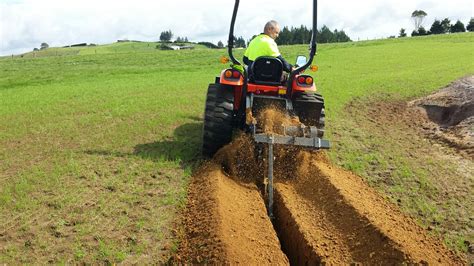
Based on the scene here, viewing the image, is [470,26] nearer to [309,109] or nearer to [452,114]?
[452,114]

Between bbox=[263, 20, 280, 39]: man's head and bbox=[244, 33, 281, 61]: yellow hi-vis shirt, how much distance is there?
0.07m

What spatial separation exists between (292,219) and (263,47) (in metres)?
2.95

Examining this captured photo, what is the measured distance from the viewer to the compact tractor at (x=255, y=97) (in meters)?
6.95

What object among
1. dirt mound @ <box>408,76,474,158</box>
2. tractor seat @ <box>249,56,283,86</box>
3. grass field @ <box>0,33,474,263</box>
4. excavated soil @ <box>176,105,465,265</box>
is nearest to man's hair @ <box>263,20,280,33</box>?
tractor seat @ <box>249,56,283,86</box>

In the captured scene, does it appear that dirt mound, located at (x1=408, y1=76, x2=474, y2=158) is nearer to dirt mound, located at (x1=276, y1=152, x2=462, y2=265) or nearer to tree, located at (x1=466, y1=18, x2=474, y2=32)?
dirt mound, located at (x1=276, y1=152, x2=462, y2=265)

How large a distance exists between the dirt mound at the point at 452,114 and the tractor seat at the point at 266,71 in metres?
3.69

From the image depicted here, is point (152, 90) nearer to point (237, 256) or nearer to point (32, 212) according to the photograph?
point (32, 212)

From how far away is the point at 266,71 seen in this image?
7309 mm

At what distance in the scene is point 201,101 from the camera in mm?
13492

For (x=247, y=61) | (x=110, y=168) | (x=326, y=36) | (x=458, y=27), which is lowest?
(x=110, y=168)

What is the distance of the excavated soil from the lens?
174 inches

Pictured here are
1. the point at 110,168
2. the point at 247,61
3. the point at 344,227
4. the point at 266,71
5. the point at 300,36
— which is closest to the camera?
the point at 344,227

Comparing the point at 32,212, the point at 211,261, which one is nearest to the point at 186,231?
the point at 211,261

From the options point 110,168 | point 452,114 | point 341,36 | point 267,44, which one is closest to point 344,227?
point 267,44
